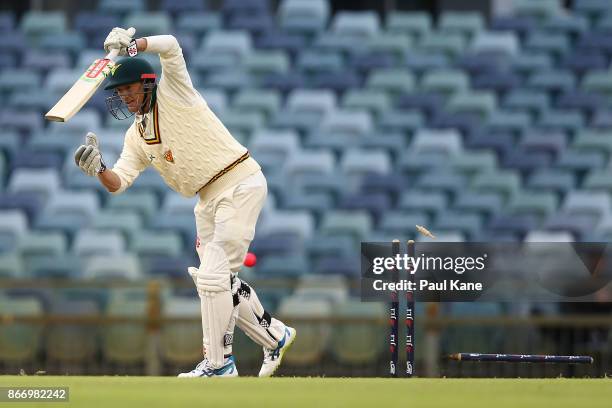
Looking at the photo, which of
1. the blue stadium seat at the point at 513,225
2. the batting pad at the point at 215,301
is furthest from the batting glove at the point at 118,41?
the blue stadium seat at the point at 513,225

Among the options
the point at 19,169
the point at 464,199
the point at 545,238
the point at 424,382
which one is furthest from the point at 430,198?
the point at 424,382

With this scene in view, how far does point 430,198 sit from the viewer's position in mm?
13086

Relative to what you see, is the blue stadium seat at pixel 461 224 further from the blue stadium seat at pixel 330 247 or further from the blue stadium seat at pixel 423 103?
the blue stadium seat at pixel 423 103

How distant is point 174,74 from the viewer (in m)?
7.18

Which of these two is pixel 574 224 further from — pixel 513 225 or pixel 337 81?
pixel 337 81

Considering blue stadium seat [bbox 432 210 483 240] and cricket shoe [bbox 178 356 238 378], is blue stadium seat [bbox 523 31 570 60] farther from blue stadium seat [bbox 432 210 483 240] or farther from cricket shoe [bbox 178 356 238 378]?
cricket shoe [bbox 178 356 238 378]

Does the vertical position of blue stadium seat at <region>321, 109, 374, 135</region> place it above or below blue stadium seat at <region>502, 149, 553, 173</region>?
above

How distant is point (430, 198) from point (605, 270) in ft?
18.9

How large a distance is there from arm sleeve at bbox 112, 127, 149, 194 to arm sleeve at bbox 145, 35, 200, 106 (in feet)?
1.32

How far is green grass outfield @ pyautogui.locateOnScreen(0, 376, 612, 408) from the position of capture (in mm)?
5250

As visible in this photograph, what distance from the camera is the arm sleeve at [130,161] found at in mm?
7500

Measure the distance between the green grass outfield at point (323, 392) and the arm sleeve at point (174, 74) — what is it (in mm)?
1501

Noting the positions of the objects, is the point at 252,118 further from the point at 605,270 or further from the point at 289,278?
the point at 605,270

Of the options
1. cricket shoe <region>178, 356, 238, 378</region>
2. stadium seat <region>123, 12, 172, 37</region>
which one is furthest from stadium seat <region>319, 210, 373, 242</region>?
cricket shoe <region>178, 356, 238, 378</region>
